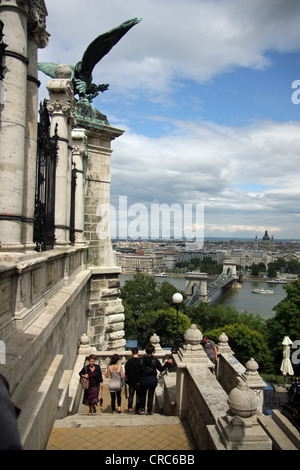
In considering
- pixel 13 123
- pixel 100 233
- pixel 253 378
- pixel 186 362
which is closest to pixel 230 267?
pixel 100 233

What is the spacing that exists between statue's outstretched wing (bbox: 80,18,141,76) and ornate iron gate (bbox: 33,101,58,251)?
413 centimetres

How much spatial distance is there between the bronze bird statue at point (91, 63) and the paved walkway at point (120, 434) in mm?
8687

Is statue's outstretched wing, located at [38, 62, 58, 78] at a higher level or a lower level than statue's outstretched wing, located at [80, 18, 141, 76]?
lower

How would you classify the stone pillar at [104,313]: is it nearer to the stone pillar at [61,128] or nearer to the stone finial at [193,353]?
the stone pillar at [61,128]

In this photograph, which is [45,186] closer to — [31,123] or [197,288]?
[31,123]

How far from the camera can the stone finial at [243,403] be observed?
3.08 m

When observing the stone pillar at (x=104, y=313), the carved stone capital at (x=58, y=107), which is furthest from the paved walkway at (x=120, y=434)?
the stone pillar at (x=104, y=313)

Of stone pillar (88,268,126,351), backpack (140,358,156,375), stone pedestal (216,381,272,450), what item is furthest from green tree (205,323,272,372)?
stone pedestal (216,381,272,450)

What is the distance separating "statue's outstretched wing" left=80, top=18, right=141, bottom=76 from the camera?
905 cm

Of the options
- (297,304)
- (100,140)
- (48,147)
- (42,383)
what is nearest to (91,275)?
(100,140)

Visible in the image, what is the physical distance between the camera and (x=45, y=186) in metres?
6.32

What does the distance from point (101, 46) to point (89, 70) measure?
2.75ft

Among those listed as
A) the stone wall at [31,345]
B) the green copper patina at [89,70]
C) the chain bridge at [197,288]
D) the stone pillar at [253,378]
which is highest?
the green copper patina at [89,70]

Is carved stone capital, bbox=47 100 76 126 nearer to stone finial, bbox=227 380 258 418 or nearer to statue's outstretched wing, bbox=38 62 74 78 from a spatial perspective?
statue's outstretched wing, bbox=38 62 74 78
